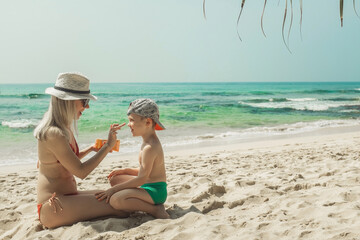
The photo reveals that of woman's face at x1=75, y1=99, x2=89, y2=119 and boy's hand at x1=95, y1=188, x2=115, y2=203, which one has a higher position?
woman's face at x1=75, y1=99, x2=89, y2=119

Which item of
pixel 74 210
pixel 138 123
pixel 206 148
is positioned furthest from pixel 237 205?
pixel 206 148

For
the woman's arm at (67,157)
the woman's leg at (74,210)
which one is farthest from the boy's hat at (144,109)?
the woman's leg at (74,210)

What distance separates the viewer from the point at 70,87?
2.96m

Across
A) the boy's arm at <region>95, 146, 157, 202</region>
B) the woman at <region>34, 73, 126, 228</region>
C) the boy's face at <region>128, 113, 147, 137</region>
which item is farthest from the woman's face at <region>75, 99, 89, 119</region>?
the boy's arm at <region>95, 146, 157, 202</region>

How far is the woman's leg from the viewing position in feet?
9.92

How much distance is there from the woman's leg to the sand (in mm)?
95

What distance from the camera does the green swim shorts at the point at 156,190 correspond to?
124 inches

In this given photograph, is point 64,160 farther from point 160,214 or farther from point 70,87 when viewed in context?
point 160,214

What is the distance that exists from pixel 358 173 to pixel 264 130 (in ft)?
25.7

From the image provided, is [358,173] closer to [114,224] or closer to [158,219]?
[158,219]

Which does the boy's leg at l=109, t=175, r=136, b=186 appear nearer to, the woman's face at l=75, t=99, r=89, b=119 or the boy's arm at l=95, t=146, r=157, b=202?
the boy's arm at l=95, t=146, r=157, b=202

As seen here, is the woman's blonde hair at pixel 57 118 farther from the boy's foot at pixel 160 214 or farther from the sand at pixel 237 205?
the boy's foot at pixel 160 214

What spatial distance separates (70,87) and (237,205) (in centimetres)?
202

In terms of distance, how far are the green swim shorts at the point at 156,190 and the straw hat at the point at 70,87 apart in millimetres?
989
